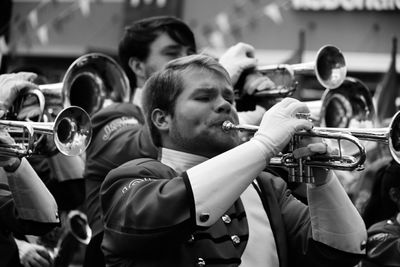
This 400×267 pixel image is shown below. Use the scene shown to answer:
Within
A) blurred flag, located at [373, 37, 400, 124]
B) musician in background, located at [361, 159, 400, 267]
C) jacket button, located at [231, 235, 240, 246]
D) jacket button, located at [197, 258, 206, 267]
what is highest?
jacket button, located at [231, 235, 240, 246]

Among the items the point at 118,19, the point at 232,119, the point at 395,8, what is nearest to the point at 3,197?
the point at 232,119

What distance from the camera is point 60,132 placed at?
359cm

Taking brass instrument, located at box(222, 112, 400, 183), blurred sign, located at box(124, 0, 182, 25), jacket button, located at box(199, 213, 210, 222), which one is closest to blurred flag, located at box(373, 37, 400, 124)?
brass instrument, located at box(222, 112, 400, 183)

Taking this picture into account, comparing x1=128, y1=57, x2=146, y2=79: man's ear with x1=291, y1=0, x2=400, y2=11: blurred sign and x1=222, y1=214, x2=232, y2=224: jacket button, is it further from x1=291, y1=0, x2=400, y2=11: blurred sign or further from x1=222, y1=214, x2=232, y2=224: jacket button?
x1=291, y1=0, x2=400, y2=11: blurred sign

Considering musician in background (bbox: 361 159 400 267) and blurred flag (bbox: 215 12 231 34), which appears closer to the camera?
musician in background (bbox: 361 159 400 267)

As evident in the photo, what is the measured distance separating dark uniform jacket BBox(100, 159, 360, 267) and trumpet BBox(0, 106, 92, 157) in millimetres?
558

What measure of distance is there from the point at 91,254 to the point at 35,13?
40.8 ft

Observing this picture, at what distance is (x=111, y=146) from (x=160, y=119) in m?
1.20

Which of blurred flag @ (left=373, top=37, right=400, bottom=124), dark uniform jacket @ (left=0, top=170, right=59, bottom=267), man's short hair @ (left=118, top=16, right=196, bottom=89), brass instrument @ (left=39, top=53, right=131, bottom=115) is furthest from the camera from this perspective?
blurred flag @ (left=373, top=37, right=400, bottom=124)

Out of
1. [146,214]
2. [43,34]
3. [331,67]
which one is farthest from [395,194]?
[43,34]

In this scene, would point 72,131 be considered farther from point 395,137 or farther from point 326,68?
point 326,68

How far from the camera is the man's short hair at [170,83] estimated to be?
3.17 metres

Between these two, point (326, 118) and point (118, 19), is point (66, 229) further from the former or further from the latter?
point (118, 19)

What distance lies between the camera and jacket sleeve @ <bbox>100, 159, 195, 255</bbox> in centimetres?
273
